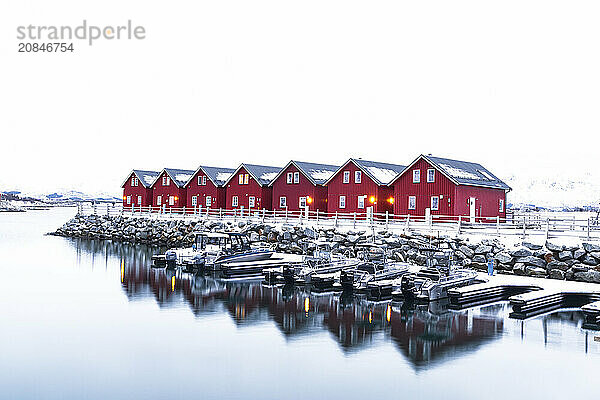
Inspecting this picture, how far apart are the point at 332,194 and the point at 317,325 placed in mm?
27868

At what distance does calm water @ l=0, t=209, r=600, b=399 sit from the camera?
40.1ft

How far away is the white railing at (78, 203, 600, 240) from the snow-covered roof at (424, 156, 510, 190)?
2499mm

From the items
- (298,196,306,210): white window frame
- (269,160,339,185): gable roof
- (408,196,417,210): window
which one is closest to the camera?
(408,196,417,210): window

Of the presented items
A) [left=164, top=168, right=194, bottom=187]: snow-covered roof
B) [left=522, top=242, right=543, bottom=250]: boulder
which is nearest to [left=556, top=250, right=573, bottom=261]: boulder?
[left=522, top=242, right=543, bottom=250]: boulder

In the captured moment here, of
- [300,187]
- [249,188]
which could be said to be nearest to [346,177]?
[300,187]

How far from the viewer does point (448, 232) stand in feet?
105

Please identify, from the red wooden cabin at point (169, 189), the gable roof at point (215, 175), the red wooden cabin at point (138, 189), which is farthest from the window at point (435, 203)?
the red wooden cabin at point (138, 189)

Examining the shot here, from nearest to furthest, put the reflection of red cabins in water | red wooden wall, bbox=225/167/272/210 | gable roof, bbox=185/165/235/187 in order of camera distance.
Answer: the reflection of red cabins in water, red wooden wall, bbox=225/167/272/210, gable roof, bbox=185/165/235/187

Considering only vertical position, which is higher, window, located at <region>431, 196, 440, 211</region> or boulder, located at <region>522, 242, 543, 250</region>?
window, located at <region>431, 196, 440, 211</region>

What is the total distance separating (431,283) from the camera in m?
20.8

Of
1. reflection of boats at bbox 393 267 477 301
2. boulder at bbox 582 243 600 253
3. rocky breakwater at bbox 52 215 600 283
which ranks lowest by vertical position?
reflection of boats at bbox 393 267 477 301

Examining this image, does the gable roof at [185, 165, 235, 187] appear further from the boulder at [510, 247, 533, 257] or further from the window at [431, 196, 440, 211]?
the boulder at [510, 247, 533, 257]

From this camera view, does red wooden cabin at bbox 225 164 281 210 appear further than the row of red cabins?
Yes

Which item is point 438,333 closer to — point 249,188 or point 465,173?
point 465,173
